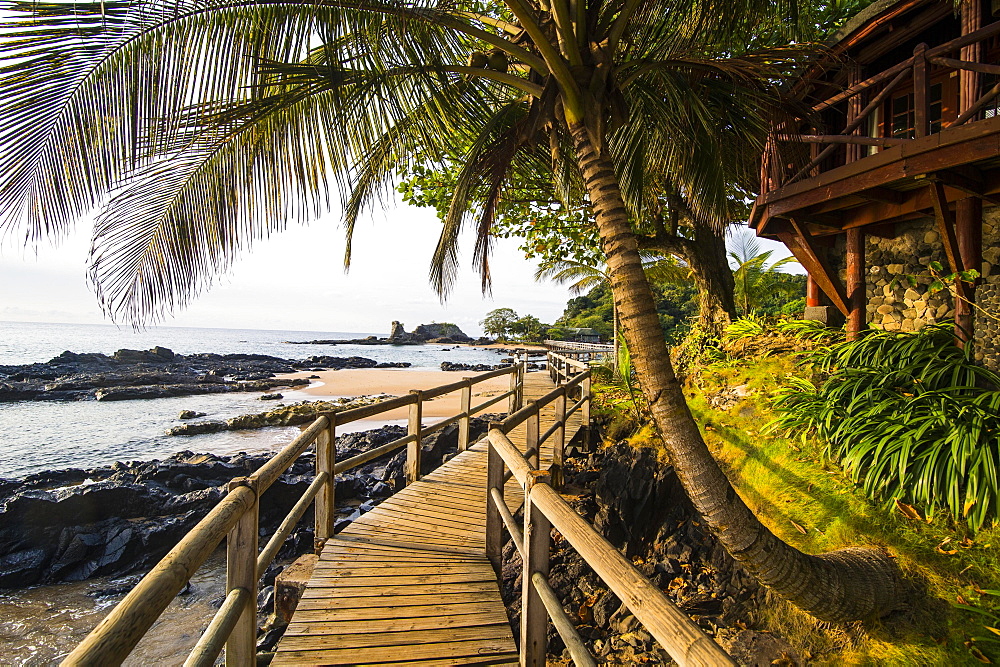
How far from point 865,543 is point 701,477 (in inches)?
71.3

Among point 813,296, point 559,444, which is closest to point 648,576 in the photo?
point 559,444

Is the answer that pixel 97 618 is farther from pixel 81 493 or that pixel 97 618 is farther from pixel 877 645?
pixel 877 645

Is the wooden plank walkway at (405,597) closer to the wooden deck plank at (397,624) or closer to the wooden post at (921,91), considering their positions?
the wooden deck plank at (397,624)

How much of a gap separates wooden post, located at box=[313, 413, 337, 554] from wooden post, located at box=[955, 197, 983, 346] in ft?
18.8

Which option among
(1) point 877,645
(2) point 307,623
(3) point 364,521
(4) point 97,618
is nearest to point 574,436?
(3) point 364,521

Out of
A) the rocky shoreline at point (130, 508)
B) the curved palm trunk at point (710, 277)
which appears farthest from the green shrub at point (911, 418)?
the rocky shoreline at point (130, 508)

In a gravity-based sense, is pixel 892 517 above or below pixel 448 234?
below

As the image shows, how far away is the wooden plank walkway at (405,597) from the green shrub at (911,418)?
3.01 m

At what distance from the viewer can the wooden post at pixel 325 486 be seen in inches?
139

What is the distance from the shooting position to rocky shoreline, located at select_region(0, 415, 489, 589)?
677 centimetres

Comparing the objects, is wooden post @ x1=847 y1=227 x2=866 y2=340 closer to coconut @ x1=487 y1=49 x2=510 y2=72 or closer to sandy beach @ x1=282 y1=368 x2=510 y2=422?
coconut @ x1=487 y1=49 x2=510 y2=72

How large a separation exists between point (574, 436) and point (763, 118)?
4906 mm

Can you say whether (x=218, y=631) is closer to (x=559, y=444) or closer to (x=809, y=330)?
(x=559, y=444)

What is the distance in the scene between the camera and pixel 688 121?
370 cm
